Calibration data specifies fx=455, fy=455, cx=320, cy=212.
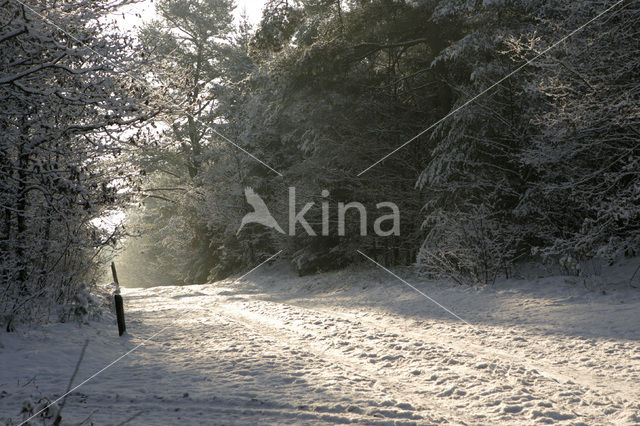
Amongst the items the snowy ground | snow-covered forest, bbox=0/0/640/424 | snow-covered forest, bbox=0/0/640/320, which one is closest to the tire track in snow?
the snowy ground

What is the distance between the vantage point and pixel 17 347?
7.38m

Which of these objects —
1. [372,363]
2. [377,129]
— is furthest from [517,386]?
[377,129]

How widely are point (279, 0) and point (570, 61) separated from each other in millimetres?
10258

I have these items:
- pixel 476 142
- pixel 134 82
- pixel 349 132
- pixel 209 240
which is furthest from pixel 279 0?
pixel 209 240

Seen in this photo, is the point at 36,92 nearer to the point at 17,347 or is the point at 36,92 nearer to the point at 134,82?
the point at 134,82

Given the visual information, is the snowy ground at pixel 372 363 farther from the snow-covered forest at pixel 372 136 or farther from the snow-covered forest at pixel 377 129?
the snow-covered forest at pixel 377 129

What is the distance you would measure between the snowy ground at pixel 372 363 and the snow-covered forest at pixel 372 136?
766mm

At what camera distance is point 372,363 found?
6.54 metres

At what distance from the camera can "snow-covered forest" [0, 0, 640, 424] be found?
284 inches

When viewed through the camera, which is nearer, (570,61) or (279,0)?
(570,61)

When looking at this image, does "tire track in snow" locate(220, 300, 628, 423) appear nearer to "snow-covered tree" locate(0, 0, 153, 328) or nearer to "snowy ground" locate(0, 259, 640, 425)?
"snowy ground" locate(0, 259, 640, 425)

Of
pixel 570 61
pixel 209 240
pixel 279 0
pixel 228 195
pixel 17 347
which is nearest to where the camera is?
pixel 17 347

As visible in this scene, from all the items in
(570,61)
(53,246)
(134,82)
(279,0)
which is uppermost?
(279,0)

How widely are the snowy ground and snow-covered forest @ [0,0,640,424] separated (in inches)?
30.2
